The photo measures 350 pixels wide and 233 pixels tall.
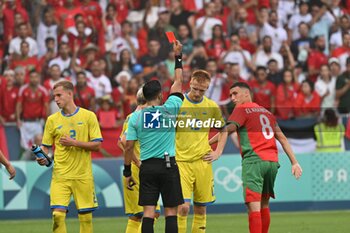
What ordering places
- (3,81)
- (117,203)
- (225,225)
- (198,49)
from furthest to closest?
(198,49) < (3,81) < (117,203) < (225,225)

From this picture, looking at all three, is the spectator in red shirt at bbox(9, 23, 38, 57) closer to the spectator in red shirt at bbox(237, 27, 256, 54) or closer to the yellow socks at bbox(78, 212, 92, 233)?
the spectator in red shirt at bbox(237, 27, 256, 54)

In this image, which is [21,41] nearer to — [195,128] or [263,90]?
[263,90]

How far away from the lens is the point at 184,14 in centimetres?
2384

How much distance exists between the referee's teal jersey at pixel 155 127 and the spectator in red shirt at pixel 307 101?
32.4 feet

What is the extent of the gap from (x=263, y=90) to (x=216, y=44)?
7.33ft

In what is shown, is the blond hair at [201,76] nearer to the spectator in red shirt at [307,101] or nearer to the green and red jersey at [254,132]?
the green and red jersey at [254,132]

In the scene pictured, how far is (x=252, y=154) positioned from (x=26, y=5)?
12.9 m

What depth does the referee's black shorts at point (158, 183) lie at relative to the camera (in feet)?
38.1

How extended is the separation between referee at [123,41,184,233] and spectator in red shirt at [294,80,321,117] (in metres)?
9.91

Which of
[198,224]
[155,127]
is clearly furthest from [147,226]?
[198,224]

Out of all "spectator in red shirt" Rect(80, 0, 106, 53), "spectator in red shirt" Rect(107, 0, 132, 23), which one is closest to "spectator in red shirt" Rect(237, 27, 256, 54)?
"spectator in red shirt" Rect(107, 0, 132, 23)

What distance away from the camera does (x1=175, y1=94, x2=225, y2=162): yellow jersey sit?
13680 mm

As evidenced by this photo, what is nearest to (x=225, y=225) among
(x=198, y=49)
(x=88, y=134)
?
(x=88, y=134)

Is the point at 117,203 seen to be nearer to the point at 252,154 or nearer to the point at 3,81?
the point at 3,81
